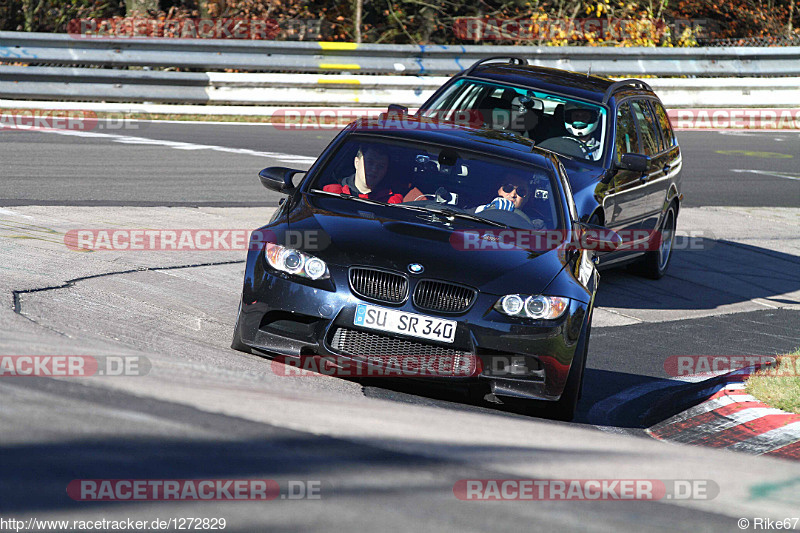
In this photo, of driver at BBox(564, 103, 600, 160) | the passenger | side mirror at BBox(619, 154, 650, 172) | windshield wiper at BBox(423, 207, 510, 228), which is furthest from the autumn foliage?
windshield wiper at BBox(423, 207, 510, 228)

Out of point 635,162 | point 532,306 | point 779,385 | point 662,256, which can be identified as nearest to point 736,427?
point 779,385

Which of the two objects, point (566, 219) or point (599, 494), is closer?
point (599, 494)

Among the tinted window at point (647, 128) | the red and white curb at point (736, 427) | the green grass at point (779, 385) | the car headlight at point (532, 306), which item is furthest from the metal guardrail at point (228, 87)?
the red and white curb at point (736, 427)

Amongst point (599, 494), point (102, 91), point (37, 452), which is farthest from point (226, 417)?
point (102, 91)

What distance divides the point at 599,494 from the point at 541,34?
22404mm

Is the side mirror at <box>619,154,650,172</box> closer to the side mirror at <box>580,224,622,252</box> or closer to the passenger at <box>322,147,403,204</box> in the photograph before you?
the side mirror at <box>580,224,622,252</box>

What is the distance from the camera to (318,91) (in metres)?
19.0

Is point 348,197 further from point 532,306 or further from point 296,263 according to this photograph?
point 532,306

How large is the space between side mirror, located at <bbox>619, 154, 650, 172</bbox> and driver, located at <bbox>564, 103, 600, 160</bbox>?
0.41m

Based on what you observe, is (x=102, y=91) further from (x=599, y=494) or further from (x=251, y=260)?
(x=599, y=494)

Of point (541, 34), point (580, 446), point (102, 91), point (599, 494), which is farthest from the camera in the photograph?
point (541, 34)

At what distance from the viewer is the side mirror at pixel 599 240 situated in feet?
22.3

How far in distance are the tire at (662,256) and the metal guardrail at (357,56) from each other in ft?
21.6

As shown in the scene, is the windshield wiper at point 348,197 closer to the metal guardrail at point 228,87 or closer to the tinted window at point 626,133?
the tinted window at point 626,133
